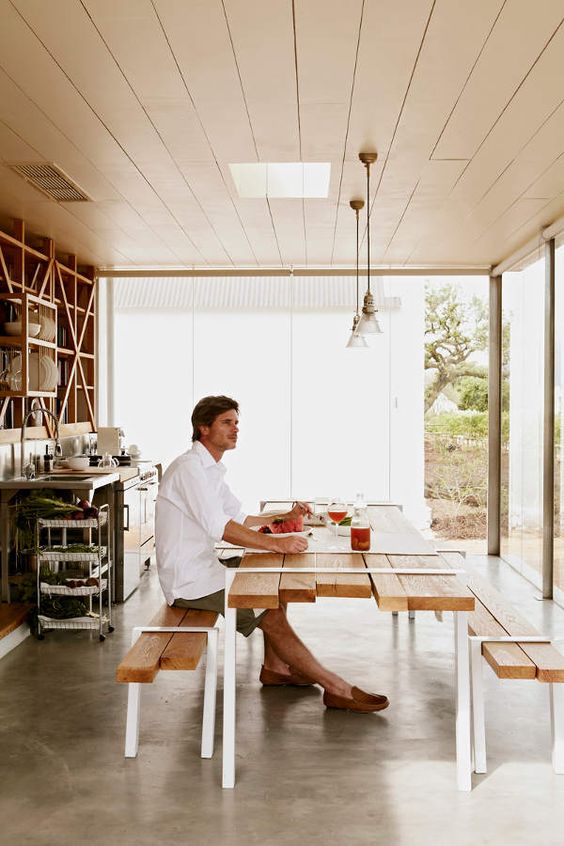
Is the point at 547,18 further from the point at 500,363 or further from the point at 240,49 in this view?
the point at 500,363

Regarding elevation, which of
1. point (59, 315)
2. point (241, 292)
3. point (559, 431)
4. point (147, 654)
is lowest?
point (147, 654)

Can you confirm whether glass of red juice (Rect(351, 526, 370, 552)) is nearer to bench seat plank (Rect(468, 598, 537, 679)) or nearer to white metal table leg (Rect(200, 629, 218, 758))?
bench seat plank (Rect(468, 598, 537, 679))

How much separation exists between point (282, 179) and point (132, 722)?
2883 mm

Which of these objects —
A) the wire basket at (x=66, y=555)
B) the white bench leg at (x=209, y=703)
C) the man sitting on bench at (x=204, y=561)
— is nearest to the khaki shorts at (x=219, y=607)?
the man sitting on bench at (x=204, y=561)

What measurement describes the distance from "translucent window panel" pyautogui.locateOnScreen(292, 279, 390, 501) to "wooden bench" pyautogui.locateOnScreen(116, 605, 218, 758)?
3911mm

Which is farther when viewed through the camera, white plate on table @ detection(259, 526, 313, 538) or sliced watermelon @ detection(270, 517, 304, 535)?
sliced watermelon @ detection(270, 517, 304, 535)

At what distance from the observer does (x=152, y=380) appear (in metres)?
7.23

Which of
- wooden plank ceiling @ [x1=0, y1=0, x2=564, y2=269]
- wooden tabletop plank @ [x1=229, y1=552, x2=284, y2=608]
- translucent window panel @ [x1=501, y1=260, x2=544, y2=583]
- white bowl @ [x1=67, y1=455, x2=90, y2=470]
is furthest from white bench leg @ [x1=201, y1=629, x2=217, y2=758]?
translucent window panel @ [x1=501, y1=260, x2=544, y2=583]

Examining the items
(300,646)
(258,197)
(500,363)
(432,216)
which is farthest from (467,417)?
(300,646)

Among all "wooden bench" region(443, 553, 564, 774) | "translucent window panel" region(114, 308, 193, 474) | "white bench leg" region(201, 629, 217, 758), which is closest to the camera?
"wooden bench" region(443, 553, 564, 774)

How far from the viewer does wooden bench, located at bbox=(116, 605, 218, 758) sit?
272 centimetres

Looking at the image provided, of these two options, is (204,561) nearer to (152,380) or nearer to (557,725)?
(557,725)

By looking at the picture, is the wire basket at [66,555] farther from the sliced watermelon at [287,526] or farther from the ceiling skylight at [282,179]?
the ceiling skylight at [282,179]

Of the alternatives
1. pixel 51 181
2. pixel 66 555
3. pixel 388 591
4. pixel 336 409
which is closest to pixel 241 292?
pixel 336 409
